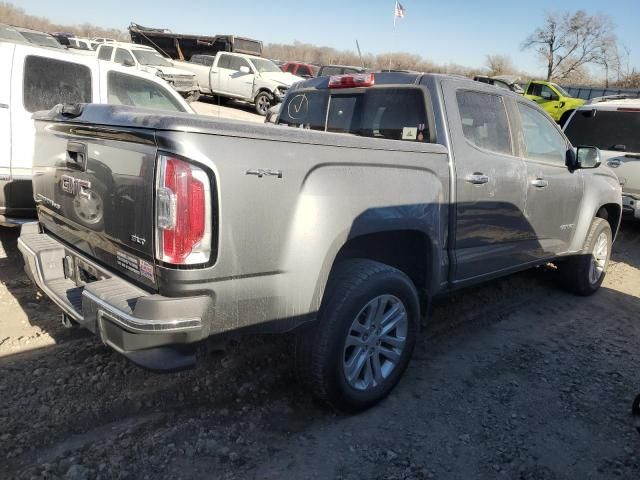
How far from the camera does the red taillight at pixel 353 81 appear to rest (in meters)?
3.67

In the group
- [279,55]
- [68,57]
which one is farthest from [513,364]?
[279,55]

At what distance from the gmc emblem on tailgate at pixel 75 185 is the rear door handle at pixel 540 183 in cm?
319

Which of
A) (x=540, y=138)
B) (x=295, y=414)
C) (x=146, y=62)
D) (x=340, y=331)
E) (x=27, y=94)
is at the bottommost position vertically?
(x=295, y=414)

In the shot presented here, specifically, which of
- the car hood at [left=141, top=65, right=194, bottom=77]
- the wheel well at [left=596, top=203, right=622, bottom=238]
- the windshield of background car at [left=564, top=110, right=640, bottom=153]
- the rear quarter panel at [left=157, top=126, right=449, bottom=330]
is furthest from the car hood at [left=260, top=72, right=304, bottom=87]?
the rear quarter panel at [left=157, top=126, right=449, bottom=330]

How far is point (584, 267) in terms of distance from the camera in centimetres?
514

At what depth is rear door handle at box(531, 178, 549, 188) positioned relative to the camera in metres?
4.05

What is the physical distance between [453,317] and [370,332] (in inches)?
70.6

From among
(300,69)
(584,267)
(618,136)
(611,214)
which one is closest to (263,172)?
(584,267)

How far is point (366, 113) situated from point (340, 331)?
5.75 feet

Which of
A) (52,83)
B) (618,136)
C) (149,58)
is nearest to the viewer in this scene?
(52,83)

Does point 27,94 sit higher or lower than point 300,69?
lower

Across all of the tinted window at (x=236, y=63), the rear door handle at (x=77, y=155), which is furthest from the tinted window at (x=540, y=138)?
the tinted window at (x=236, y=63)

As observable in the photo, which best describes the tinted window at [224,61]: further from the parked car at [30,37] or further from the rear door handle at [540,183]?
the rear door handle at [540,183]

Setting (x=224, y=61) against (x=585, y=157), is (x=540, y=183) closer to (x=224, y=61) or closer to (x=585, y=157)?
(x=585, y=157)
